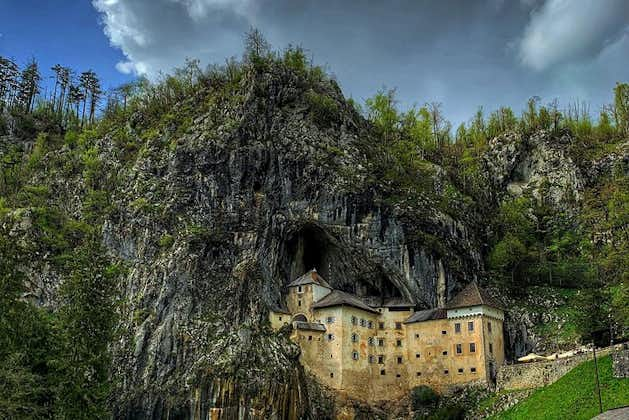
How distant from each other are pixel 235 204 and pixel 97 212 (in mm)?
20422

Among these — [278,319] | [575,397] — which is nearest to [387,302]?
[278,319]

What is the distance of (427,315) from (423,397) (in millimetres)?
8589

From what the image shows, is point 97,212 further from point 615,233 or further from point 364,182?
point 615,233

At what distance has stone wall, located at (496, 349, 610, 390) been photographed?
58344 millimetres

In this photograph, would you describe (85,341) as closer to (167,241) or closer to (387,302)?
(167,241)

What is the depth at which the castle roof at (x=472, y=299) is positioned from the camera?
66.6m

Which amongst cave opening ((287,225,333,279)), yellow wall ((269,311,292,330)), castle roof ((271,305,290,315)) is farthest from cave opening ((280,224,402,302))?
yellow wall ((269,311,292,330))

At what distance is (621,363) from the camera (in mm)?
51844

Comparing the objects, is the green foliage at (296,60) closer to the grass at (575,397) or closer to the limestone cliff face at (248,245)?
the limestone cliff face at (248,245)

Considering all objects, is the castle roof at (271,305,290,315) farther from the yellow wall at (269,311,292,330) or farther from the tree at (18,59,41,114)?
the tree at (18,59,41,114)

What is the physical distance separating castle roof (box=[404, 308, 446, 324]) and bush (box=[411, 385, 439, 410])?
690cm

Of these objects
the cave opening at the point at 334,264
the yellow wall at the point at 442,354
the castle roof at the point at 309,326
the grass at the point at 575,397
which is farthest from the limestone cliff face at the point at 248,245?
the grass at the point at 575,397

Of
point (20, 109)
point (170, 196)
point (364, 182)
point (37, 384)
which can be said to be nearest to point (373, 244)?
point (364, 182)

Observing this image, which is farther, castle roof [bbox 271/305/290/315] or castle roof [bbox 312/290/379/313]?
castle roof [bbox 271/305/290/315]
